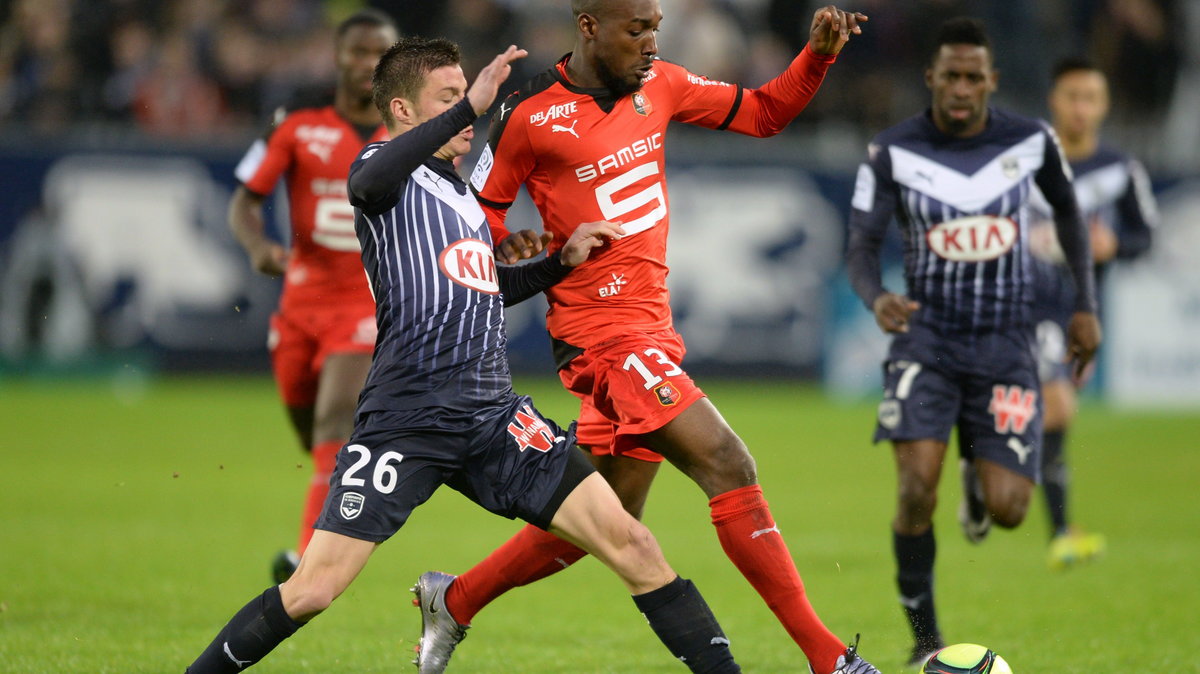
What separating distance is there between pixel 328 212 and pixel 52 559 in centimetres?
265

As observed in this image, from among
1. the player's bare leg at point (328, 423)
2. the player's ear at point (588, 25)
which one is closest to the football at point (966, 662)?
the player's ear at point (588, 25)

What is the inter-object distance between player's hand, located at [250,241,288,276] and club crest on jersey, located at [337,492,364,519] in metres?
2.86

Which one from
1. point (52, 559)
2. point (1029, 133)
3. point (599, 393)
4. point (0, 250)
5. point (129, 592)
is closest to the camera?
point (599, 393)

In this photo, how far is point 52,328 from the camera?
1653 centimetres

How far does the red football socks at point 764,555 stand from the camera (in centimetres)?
536

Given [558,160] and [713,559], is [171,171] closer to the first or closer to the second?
[713,559]

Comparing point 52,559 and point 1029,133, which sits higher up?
point 1029,133

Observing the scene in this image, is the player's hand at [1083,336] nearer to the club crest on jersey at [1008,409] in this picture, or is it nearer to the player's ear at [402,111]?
the club crest on jersey at [1008,409]

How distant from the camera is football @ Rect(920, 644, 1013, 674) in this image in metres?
5.20

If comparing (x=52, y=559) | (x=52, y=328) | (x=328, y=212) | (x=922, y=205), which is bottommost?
(x=52, y=328)

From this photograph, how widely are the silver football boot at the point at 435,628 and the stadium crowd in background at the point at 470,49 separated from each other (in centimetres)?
1138

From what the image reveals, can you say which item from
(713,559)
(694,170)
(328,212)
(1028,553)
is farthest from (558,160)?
(694,170)

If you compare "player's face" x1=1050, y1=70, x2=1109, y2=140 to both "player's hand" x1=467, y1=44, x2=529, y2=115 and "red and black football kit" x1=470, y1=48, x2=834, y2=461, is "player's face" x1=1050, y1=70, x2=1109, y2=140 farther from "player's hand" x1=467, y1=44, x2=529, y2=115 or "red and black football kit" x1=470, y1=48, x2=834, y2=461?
"player's hand" x1=467, y1=44, x2=529, y2=115

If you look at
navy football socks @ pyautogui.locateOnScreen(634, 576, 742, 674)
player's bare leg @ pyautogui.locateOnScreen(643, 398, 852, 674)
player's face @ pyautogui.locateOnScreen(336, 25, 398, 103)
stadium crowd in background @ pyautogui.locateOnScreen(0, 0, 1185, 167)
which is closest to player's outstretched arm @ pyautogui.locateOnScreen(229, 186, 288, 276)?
player's face @ pyautogui.locateOnScreen(336, 25, 398, 103)
